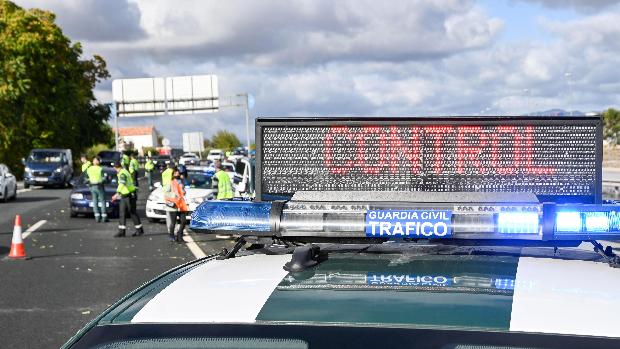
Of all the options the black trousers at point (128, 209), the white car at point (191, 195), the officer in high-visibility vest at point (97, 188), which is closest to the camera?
the black trousers at point (128, 209)

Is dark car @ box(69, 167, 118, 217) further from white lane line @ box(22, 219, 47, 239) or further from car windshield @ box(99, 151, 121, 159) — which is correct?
car windshield @ box(99, 151, 121, 159)

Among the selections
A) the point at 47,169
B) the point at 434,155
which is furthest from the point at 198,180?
the point at 47,169

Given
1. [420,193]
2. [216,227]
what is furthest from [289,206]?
[420,193]

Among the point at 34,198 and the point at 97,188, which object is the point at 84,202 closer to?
the point at 97,188

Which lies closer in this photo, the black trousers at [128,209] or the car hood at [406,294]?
the car hood at [406,294]

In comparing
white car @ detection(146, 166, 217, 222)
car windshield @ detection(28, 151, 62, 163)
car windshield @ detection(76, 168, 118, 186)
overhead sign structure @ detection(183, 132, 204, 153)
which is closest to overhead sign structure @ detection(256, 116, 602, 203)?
white car @ detection(146, 166, 217, 222)

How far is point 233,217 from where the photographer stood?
3.34 m

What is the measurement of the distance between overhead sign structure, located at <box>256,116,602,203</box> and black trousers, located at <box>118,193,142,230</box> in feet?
60.1

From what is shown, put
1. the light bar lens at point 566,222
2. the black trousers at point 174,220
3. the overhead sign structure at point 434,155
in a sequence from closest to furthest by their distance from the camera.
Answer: the light bar lens at point 566,222, the overhead sign structure at point 434,155, the black trousers at point 174,220

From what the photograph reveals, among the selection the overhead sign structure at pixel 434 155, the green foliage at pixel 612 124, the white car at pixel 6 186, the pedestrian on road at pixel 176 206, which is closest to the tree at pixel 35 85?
the white car at pixel 6 186

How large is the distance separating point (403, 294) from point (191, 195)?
22997mm

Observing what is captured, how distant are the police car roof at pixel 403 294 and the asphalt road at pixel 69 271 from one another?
265 inches

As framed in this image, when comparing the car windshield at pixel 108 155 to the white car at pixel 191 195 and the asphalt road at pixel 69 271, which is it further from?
the white car at pixel 191 195

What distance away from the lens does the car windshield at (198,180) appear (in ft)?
87.1
